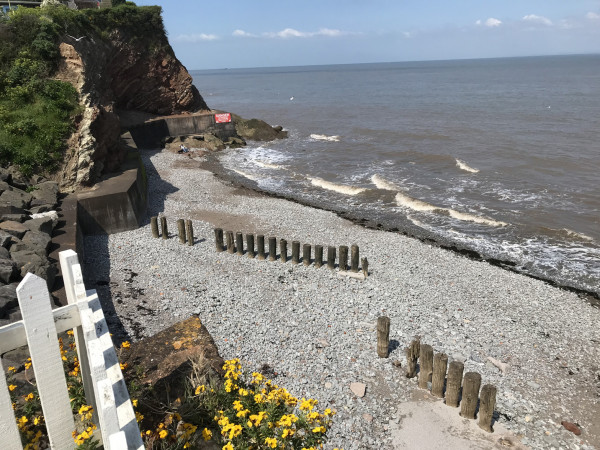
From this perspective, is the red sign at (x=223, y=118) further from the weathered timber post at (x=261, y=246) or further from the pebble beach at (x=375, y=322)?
the weathered timber post at (x=261, y=246)

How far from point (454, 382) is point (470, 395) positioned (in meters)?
0.36

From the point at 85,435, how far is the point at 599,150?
40.6 m

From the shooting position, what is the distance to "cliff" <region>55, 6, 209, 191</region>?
1825cm

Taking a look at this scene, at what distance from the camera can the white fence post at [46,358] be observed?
311 centimetres

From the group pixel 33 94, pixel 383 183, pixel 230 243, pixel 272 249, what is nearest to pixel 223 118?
pixel 383 183

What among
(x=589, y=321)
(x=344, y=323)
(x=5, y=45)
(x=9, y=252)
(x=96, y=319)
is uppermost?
(x=5, y=45)

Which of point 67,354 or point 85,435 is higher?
point 85,435

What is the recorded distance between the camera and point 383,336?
9.98 meters

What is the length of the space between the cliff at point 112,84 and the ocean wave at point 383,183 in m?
14.9

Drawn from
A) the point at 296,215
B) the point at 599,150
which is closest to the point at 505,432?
the point at 296,215

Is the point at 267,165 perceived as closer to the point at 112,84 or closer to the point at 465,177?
the point at 465,177

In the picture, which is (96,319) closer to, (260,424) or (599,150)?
(260,424)

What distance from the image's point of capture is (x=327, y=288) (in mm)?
13422

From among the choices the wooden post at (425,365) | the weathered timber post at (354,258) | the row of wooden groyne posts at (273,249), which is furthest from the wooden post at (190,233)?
the wooden post at (425,365)
